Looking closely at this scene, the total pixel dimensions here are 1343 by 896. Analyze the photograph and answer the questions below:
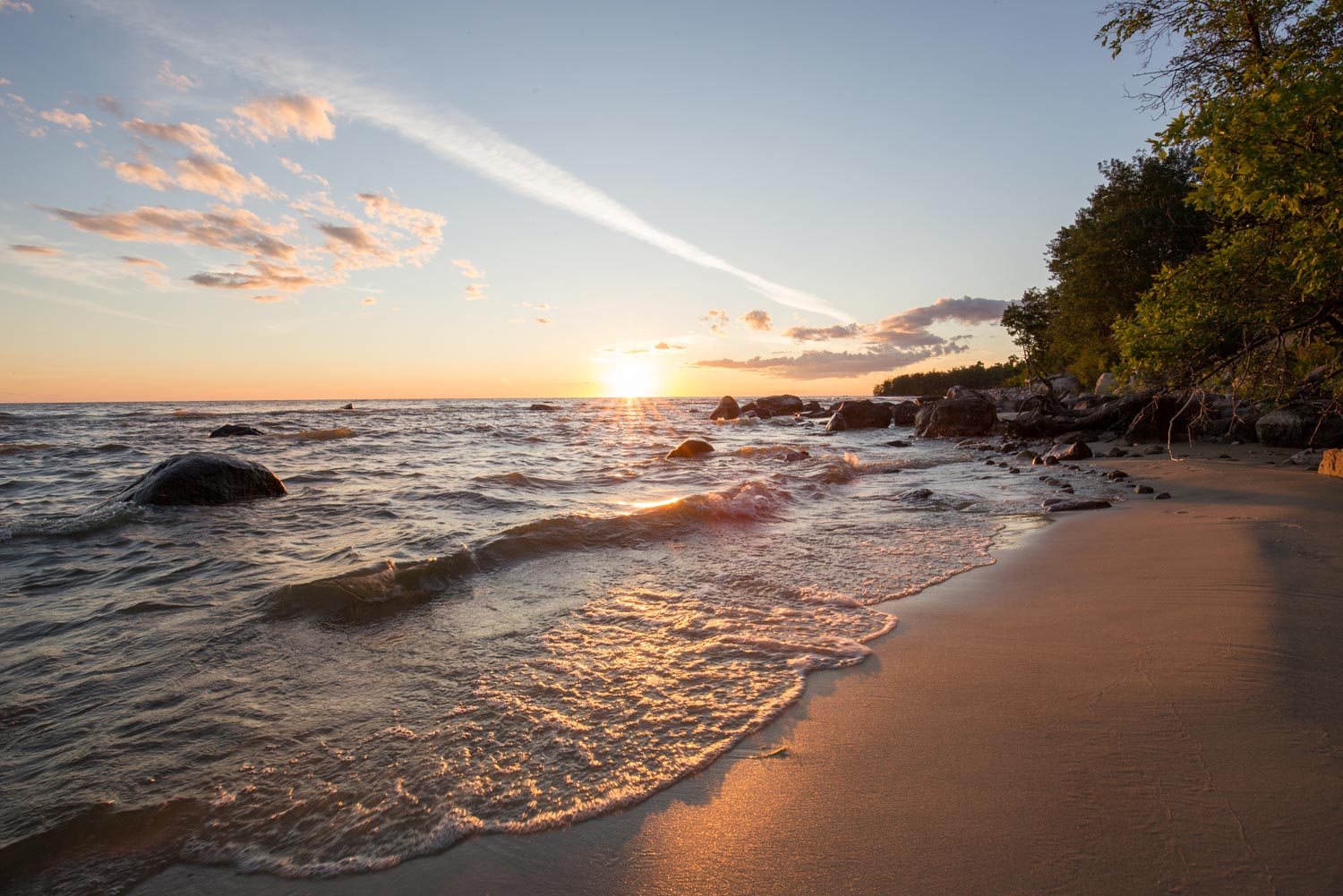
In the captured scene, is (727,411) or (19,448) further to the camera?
(727,411)

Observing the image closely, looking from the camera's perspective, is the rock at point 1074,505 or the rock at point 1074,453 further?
the rock at point 1074,453

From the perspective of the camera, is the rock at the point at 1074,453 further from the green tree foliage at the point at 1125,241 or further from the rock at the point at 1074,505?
the green tree foliage at the point at 1125,241

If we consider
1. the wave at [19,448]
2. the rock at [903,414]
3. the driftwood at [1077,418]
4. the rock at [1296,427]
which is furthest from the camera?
Answer: the rock at [903,414]

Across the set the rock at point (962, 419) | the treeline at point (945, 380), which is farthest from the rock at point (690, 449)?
the treeline at point (945, 380)

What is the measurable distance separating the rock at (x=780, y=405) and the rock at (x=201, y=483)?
111 feet

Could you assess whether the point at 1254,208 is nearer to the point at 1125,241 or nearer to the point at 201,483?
the point at 201,483

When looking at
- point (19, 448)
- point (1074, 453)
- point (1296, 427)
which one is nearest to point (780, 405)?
point (1074, 453)

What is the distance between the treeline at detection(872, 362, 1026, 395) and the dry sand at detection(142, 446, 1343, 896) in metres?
67.3

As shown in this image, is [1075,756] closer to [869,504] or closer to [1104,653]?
[1104,653]

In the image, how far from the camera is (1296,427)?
37.9 feet

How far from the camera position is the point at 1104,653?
3266 mm

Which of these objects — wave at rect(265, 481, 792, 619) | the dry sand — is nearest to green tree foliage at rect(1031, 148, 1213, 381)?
wave at rect(265, 481, 792, 619)

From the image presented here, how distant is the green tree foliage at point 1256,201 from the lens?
4.83 metres

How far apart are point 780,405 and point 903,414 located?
1374 cm
